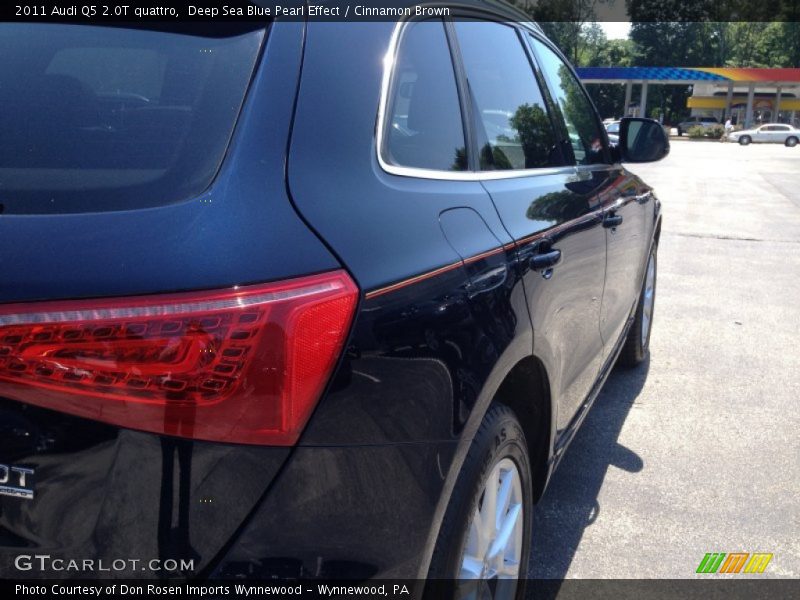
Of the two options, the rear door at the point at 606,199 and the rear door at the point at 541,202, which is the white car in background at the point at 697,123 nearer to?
the rear door at the point at 606,199

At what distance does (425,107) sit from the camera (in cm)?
203

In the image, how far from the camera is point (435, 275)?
1.60m

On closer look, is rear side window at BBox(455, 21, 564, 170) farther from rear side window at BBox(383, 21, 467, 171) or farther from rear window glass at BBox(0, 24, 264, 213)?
rear window glass at BBox(0, 24, 264, 213)

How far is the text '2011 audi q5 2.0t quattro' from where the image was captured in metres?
1.20

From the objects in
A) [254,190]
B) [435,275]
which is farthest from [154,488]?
[435,275]

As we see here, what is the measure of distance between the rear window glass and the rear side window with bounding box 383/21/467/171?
400 millimetres

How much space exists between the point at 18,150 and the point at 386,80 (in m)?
0.77

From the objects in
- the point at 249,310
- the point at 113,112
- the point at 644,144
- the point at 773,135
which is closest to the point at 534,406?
the point at 249,310

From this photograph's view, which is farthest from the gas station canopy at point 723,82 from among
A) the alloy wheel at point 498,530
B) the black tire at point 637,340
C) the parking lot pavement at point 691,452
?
the alloy wheel at point 498,530

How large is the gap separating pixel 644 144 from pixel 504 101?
1737 millimetres

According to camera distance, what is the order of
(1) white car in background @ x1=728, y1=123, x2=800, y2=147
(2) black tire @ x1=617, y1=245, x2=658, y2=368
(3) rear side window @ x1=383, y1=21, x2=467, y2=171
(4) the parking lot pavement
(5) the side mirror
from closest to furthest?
1. (3) rear side window @ x1=383, y1=21, x2=467, y2=171
2. (4) the parking lot pavement
3. (5) the side mirror
4. (2) black tire @ x1=617, y1=245, x2=658, y2=368
5. (1) white car in background @ x1=728, y1=123, x2=800, y2=147

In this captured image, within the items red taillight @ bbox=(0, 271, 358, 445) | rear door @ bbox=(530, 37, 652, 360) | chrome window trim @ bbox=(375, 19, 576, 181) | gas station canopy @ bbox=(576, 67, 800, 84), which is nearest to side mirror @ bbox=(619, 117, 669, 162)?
rear door @ bbox=(530, 37, 652, 360)

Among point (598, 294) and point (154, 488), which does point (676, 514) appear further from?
point (154, 488)

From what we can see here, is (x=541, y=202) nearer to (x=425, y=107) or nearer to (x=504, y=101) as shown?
(x=504, y=101)
